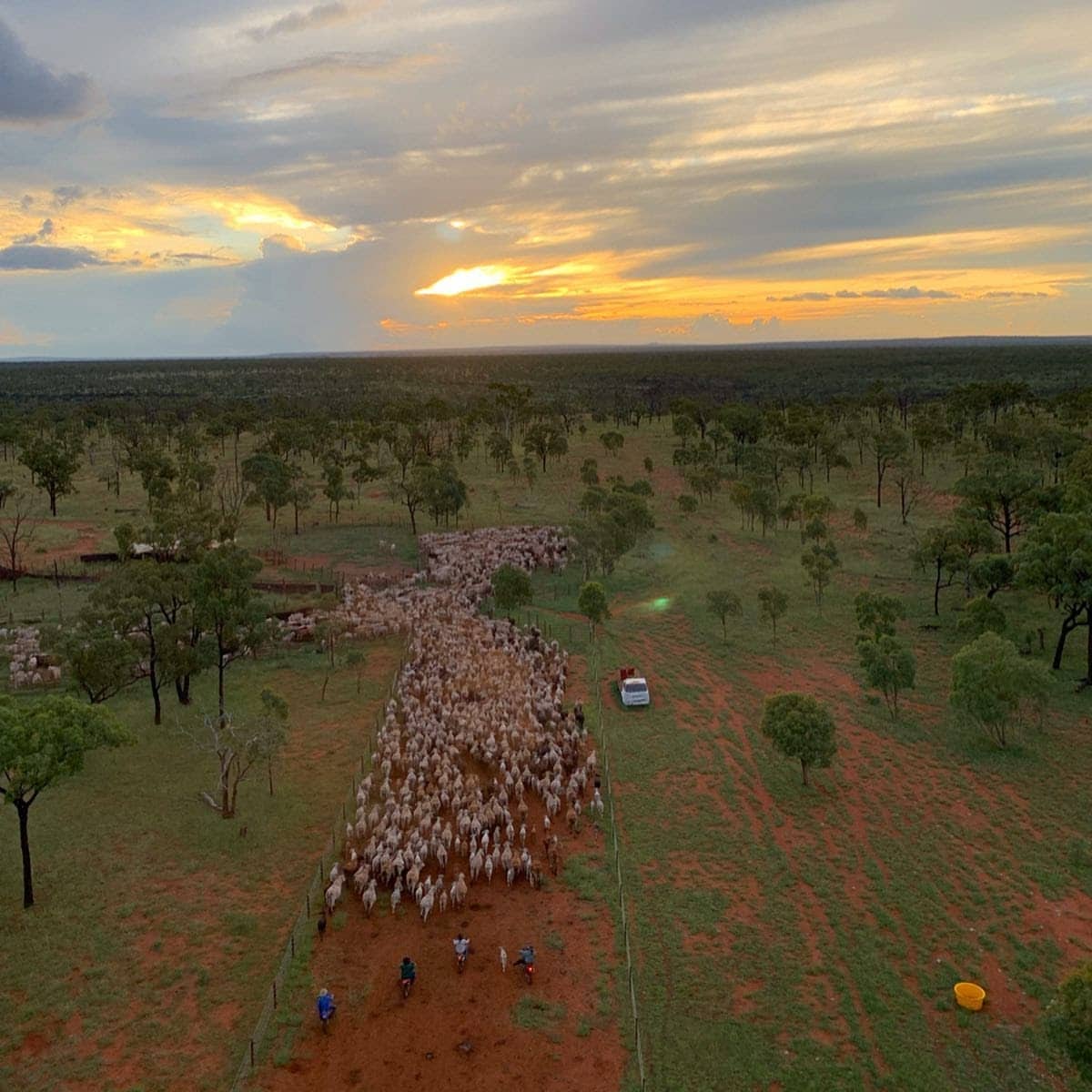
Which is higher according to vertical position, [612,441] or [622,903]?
[612,441]

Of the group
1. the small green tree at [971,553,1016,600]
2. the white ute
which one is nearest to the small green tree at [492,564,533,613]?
the white ute

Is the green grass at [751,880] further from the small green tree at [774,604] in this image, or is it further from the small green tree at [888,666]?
the small green tree at [774,604]

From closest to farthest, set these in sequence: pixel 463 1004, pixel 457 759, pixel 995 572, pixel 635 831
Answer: pixel 463 1004, pixel 635 831, pixel 457 759, pixel 995 572

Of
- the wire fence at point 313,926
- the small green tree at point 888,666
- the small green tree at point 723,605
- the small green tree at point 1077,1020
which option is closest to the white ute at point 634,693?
the wire fence at point 313,926

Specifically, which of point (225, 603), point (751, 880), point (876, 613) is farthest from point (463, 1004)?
point (876, 613)

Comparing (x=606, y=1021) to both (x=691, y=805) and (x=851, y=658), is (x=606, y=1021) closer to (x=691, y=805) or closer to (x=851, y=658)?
(x=691, y=805)

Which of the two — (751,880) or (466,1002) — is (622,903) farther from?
(466,1002)
